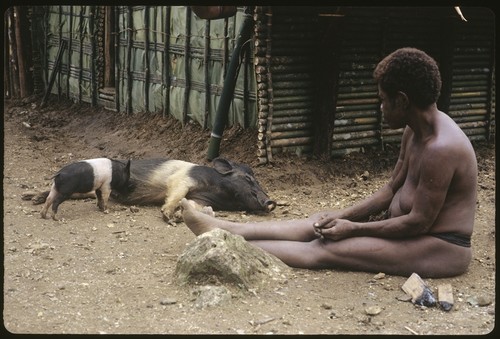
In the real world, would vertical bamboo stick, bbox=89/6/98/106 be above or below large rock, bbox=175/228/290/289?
below

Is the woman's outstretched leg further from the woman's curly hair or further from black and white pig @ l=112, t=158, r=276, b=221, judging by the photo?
black and white pig @ l=112, t=158, r=276, b=221

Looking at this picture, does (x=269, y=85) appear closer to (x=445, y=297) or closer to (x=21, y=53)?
(x=445, y=297)

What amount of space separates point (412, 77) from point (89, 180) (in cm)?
336

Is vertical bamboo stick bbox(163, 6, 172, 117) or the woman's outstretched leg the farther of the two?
vertical bamboo stick bbox(163, 6, 172, 117)

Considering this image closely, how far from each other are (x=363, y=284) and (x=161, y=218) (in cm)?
264

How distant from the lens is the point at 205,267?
14.9 feet

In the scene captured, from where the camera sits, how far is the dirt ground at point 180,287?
4.06 metres

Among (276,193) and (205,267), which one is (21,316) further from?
(276,193)

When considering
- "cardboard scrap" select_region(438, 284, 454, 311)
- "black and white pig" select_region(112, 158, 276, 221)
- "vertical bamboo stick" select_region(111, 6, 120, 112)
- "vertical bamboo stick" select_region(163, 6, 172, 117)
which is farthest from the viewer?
"vertical bamboo stick" select_region(111, 6, 120, 112)

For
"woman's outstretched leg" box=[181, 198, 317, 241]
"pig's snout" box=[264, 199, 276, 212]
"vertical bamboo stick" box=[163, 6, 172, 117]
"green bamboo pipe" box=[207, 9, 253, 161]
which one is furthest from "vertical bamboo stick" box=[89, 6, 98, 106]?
"woman's outstretched leg" box=[181, 198, 317, 241]

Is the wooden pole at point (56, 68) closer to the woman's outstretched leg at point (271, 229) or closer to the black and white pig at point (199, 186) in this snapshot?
the black and white pig at point (199, 186)

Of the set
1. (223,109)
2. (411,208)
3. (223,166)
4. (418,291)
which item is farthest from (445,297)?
(223,109)

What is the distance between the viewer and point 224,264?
4.50 meters

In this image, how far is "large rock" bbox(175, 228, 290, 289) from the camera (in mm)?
4500
